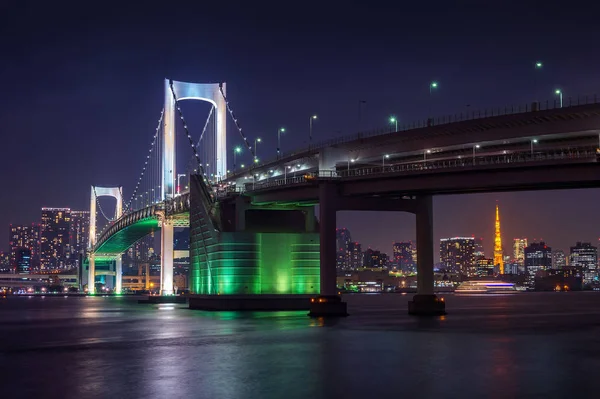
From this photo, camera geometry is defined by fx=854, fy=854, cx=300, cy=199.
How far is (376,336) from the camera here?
5212cm

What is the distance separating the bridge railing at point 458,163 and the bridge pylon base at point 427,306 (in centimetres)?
1281

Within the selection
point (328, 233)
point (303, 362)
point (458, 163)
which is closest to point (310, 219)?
point (328, 233)

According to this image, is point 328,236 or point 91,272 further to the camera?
point 91,272

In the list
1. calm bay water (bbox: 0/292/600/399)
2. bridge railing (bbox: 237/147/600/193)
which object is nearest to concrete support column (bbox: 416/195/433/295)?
bridge railing (bbox: 237/147/600/193)

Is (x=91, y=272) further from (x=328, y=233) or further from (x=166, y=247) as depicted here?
(x=328, y=233)

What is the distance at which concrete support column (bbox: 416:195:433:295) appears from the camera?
70.8 m

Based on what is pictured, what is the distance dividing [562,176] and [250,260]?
39.4 m

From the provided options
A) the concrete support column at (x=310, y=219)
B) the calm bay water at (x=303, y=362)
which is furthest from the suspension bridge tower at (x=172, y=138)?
the calm bay water at (x=303, y=362)

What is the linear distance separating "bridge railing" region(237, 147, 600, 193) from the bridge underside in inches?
2285

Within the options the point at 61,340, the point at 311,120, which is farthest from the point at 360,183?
the point at 61,340

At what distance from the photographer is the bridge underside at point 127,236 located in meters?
136

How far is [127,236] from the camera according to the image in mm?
160250

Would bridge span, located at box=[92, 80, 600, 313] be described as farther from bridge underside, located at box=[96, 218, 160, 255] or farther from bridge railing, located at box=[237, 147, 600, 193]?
bridge underside, located at box=[96, 218, 160, 255]

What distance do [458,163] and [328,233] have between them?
11875 millimetres
